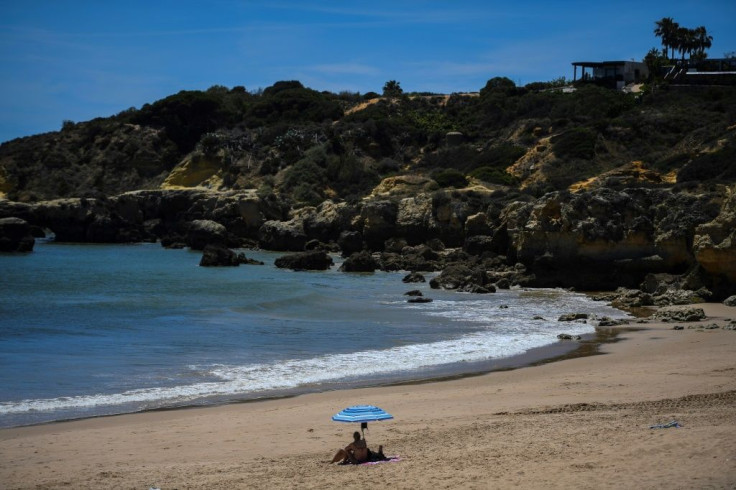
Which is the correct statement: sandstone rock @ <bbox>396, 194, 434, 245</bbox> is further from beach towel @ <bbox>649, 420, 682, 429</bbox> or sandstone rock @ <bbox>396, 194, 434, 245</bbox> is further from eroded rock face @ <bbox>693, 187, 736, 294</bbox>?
beach towel @ <bbox>649, 420, 682, 429</bbox>

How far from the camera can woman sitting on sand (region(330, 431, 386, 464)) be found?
29.6 feet

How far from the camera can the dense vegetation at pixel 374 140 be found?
189 feet

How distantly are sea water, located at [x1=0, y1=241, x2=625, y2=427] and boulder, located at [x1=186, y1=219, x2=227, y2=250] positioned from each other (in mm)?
14722

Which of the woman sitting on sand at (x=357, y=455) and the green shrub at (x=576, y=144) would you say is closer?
the woman sitting on sand at (x=357, y=455)

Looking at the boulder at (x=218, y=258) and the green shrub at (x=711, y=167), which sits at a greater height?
the green shrub at (x=711, y=167)

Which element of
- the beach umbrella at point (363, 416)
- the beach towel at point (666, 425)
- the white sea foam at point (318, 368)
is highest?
the beach umbrella at point (363, 416)

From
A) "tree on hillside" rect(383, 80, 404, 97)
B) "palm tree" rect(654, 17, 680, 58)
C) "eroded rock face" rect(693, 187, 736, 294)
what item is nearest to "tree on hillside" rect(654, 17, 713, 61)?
"palm tree" rect(654, 17, 680, 58)

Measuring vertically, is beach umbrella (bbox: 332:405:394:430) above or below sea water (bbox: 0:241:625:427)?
above

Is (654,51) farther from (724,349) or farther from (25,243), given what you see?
(724,349)

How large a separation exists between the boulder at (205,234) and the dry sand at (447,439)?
128 ft

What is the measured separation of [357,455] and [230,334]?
41.2 feet

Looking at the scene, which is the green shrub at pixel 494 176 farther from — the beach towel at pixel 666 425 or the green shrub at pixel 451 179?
the beach towel at pixel 666 425

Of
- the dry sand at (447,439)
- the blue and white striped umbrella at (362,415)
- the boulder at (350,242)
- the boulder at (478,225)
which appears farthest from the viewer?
the boulder at (350,242)

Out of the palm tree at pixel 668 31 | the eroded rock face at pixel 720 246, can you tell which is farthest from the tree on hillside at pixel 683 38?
the eroded rock face at pixel 720 246
